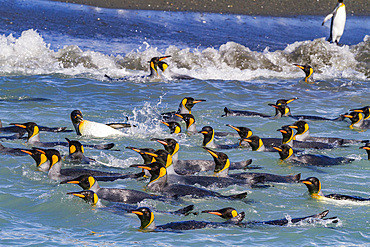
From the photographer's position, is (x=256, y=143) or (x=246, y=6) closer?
(x=256, y=143)

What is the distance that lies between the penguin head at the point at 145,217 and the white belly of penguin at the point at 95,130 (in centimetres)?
359

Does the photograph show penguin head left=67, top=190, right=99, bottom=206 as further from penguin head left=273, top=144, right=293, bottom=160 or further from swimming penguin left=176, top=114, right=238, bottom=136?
swimming penguin left=176, top=114, right=238, bottom=136

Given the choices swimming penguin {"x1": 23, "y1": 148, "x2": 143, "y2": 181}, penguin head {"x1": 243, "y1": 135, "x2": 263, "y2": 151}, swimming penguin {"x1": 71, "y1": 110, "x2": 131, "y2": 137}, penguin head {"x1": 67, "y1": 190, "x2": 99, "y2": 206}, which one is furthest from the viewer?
swimming penguin {"x1": 71, "y1": 110, "x2": 131, "y2": 137}

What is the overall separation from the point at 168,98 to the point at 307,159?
4754 millimetres

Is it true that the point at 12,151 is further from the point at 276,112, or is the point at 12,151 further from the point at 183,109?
the point at 276,112

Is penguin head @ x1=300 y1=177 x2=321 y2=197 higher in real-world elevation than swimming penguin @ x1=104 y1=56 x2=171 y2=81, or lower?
lower

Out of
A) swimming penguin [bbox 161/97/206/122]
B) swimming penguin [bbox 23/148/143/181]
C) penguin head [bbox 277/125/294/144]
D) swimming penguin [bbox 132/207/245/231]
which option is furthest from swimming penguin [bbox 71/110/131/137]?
swimming penguin [bbox 132/207/245/231]

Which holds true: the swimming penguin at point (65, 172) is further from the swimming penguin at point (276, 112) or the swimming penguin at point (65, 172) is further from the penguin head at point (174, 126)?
the swimming penguin at point (276, 112)

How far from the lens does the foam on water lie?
13680mm

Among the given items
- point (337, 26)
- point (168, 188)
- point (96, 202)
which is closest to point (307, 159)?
point (168, 188)

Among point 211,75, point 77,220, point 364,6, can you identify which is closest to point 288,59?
point 211,75

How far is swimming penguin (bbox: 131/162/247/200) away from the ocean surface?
74 mm

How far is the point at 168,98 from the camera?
11.4 metres

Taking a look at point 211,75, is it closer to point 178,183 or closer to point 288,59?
point 288,59
